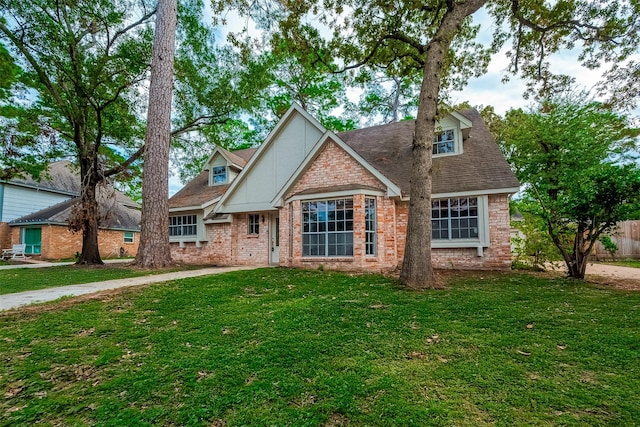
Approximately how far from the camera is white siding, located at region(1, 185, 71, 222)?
70.2 feet

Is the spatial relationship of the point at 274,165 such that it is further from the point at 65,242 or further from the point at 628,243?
the point at 65,242

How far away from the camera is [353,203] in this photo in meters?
9.86

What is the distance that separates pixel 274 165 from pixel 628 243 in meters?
17.5

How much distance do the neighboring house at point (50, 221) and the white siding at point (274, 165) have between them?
1068cm

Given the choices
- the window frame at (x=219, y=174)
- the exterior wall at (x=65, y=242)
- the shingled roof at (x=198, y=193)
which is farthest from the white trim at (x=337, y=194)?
the exterior wall at (x=65, y=242)

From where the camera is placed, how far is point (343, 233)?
33.1ft

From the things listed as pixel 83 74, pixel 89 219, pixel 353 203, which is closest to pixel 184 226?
pixel 89 219

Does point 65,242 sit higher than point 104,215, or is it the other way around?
point 104,215

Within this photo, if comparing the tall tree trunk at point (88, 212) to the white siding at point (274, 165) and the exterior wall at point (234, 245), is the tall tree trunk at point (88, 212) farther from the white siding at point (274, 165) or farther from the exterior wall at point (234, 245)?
the white siding at point (274, 165)

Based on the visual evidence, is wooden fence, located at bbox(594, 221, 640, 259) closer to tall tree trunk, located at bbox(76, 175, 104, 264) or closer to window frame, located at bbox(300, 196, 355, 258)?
window frame, located at bbox(300, 196, 355, 258)

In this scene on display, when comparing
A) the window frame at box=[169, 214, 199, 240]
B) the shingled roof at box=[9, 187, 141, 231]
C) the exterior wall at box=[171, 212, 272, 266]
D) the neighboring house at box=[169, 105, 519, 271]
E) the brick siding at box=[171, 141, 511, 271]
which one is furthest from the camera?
the shingled roof at box=[9, 187, 141, 231]

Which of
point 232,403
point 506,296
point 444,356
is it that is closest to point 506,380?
point 444,356

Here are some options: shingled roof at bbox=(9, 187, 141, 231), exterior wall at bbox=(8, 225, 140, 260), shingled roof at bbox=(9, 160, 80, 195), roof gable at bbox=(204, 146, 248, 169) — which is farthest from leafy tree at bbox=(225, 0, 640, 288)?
shingled roof at bbox=(9, 160, 80, 195)

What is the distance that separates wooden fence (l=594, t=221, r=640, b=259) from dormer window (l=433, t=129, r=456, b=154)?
1009 cm
